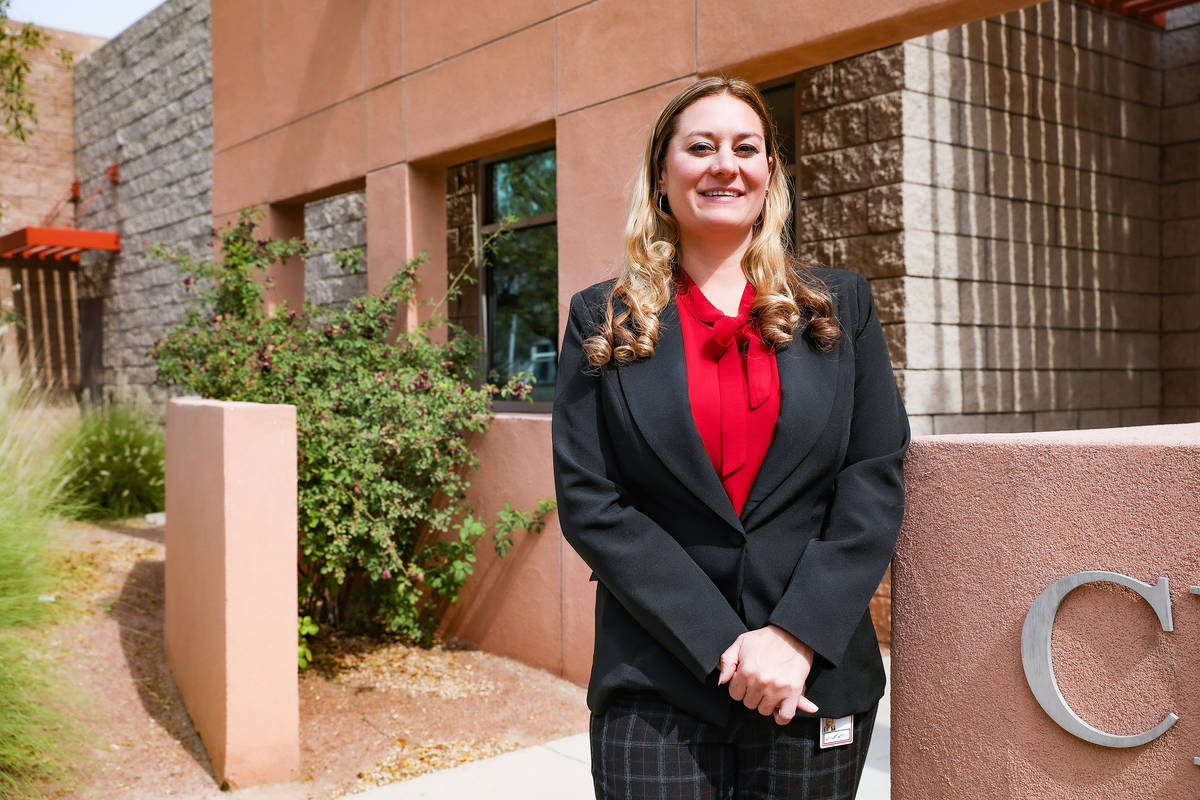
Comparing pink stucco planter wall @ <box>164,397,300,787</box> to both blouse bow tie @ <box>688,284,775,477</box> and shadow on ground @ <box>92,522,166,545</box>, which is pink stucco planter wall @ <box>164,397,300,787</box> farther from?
shadow on ground @ <box>92,522,166,545</box>

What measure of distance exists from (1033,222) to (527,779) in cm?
421

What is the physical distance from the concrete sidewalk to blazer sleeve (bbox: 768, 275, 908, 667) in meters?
2.07

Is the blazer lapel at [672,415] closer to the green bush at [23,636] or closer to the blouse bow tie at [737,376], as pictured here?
the blouse bow tie at [737,376]

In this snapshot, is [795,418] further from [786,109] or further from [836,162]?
[786,109]

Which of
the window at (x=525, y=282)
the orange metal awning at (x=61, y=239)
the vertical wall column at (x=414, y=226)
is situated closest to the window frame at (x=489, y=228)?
the window at (x=525, y=282)

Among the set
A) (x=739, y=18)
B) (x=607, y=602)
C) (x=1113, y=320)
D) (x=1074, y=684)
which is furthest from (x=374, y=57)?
(x=1074, y=684)

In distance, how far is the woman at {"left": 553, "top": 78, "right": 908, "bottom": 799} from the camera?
5.82ft

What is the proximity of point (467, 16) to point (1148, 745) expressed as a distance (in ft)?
16.9

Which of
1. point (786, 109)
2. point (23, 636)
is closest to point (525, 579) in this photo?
point (23, 636)

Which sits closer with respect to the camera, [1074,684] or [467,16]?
[1074,684]

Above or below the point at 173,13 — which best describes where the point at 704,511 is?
below

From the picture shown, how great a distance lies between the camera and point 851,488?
1.85 metres

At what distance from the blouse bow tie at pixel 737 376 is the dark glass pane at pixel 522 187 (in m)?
4.82

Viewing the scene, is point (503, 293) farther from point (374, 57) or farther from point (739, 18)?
point (739, 18)
